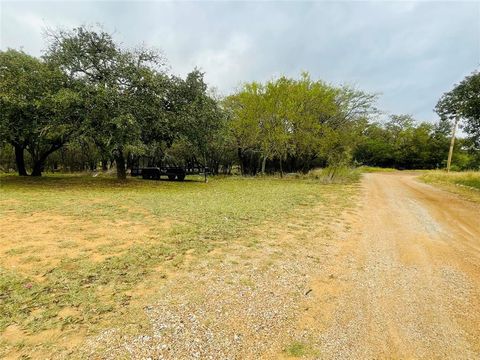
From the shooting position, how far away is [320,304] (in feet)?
9.78

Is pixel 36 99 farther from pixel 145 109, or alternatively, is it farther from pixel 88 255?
pixel 88 255

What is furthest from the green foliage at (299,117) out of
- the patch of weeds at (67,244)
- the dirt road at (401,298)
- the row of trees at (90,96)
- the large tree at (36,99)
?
the patch of weeds at (67,244)

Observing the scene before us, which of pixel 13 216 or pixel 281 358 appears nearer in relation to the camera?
pixel 281 358

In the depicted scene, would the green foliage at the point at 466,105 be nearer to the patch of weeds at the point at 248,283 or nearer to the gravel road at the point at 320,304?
the gravel road at the point at 320,304

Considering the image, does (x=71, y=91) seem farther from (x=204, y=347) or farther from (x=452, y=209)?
(x=452, y=209)

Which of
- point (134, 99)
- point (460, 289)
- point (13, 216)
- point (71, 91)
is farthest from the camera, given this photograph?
point (134, 99)

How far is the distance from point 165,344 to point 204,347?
329mm

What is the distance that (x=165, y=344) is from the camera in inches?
88.9

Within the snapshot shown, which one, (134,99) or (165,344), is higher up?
(134,99)

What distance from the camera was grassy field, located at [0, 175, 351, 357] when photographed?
8.26 feet

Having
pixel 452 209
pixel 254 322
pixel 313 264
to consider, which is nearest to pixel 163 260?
pixel 254 322

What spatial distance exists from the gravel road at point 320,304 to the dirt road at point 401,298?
0.04ft

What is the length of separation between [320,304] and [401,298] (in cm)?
102

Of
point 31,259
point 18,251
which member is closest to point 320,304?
point 31,259
